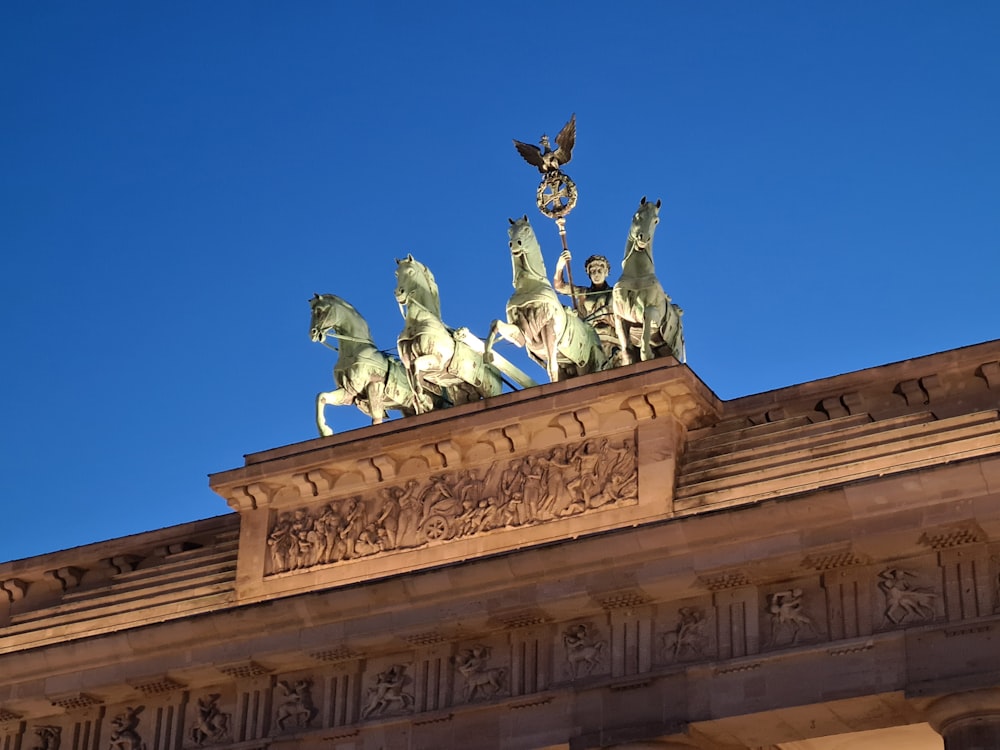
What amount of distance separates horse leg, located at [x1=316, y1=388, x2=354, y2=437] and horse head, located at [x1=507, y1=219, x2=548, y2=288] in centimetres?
327

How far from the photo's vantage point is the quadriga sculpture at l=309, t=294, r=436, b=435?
3359 centimetres

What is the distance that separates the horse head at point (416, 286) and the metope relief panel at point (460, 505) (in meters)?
3.27

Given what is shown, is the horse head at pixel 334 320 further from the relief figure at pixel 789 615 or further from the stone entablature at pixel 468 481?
the relief figure at pixel 789 615

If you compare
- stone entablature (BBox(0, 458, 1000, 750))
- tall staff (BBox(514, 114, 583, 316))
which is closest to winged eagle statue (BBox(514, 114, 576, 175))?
tall staff (BBox(514, 114, 583, 316))

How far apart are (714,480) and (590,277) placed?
620 centimetres

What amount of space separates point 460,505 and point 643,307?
385cm

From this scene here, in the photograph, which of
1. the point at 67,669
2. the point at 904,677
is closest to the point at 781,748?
the point at 904,677

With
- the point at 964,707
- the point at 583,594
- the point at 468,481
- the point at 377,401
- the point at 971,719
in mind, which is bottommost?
the point at 971,719

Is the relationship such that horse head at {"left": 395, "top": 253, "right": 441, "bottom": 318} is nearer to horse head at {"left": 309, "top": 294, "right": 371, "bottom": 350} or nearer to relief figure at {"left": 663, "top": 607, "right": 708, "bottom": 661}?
horse head at {"left": 309, "top": 294, "right": 371, "bottom": 350}

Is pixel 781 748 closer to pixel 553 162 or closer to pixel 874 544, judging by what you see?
pixel 874 544

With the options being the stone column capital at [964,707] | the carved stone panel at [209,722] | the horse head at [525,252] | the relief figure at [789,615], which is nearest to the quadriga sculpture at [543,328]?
the horse head at [525,252]

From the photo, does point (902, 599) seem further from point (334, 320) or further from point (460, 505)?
point (334, 320)

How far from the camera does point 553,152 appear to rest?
115ft

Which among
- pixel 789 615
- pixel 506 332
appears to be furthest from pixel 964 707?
pixel 506 332
